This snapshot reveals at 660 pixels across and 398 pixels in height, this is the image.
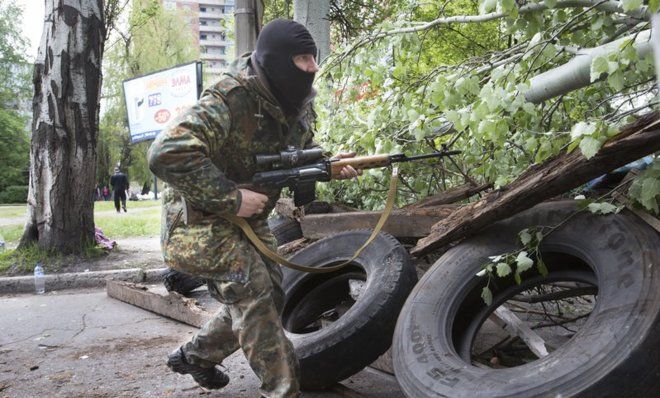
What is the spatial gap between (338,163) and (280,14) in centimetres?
1128

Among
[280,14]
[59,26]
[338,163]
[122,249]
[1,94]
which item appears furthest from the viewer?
Answer: [1,94]

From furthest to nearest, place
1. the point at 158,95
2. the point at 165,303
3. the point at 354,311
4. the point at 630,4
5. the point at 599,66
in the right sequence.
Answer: the point at 158,95
the point at 165,303
the point at 354,311
the point at 599,66
the point at 630,4

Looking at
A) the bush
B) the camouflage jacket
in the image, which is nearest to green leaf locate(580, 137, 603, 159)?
the camouflage jacket

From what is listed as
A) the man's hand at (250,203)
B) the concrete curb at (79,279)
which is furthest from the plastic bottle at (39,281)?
the man's hand at (250,203)

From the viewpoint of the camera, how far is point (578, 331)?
2.33 meters

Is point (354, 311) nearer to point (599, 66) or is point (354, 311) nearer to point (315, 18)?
point (599, 66)

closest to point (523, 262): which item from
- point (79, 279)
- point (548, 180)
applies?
point (548, 180)

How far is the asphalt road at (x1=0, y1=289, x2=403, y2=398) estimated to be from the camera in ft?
10.8

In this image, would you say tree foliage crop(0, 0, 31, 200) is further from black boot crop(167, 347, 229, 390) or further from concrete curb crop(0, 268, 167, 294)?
black boot crop(167, 347, 229, 390)

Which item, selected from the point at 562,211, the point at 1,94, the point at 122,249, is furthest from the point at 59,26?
the point at 1,94

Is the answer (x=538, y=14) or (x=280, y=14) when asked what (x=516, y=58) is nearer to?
(x=538, y=14)

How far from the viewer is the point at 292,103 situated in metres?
2.90

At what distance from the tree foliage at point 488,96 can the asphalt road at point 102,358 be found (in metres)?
1.63

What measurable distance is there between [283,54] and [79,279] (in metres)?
5.53
